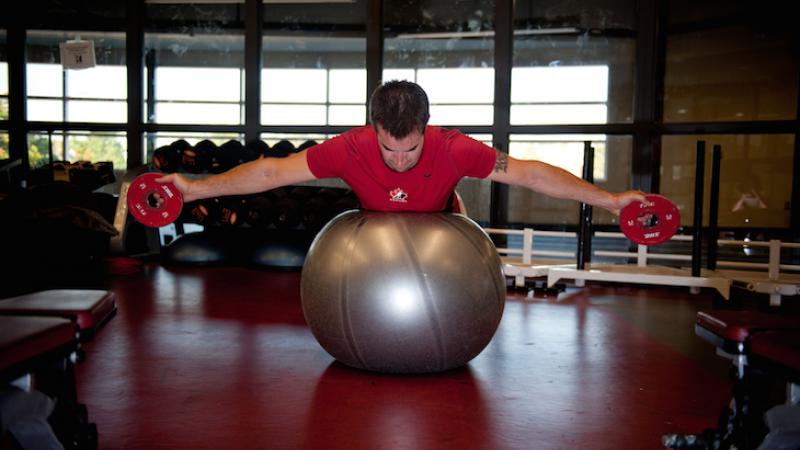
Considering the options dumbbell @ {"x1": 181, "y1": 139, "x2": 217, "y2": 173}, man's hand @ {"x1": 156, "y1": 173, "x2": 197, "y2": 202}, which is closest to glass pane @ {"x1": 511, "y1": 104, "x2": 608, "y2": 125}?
dumbbell @ {"x1": 181, "y1": 139, "x2": 217, "y2": 173}

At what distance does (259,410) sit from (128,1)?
4.36 metres

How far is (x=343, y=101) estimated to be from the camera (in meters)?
5.41

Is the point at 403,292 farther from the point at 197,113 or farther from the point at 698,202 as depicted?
the point at 197,113

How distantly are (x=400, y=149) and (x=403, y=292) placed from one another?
41cm

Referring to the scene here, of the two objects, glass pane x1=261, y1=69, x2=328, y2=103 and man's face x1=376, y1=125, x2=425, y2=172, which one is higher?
glass pane x1=261, y1=69, x2=328, y2=103

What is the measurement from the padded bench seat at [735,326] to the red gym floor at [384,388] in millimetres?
315

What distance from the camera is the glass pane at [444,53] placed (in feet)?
15.6

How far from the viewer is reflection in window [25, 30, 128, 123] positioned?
502 cm

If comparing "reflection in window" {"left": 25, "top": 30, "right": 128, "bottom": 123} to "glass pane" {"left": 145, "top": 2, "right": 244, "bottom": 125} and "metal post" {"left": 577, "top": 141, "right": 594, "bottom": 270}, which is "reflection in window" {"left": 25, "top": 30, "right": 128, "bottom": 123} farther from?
"metal post" {"left": 577, "top": 141, "right": 594, "bottom": 270}

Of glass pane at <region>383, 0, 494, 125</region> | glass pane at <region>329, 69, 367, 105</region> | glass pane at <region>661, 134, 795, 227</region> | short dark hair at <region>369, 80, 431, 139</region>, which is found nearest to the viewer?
short dark hair at <region>369, 80, 431, 139</region>

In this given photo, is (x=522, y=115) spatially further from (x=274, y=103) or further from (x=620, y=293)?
(x=274, y=103)

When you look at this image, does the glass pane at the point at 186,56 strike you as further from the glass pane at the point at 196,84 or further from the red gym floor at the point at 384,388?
the red gym floor at the point at 384,388

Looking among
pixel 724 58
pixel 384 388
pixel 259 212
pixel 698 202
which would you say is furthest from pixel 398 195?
pixel 724 58

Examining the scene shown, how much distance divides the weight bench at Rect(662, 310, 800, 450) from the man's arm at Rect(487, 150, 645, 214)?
690mm
